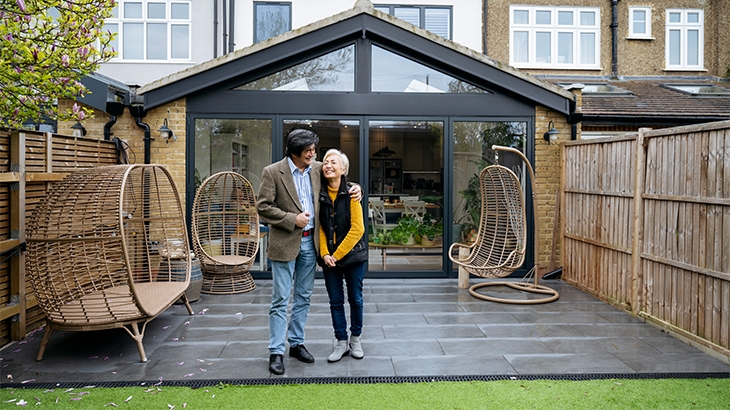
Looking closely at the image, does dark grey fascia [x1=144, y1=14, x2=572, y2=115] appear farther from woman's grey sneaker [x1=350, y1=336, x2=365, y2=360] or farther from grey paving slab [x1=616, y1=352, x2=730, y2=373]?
woman's grey sneaker [x1=350, y1=336, x2=365, y2=360]

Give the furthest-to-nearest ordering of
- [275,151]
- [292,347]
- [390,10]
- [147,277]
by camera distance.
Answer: [390,10]
[275,151]
[147,277]
[292,347]

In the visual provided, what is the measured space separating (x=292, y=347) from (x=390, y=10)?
413 inches

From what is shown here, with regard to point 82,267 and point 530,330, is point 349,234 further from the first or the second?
point 82,267

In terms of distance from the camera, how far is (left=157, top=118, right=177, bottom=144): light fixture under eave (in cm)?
678

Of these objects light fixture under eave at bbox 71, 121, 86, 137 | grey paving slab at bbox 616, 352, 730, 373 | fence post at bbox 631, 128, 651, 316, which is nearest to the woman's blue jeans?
grey paving slab at bbox 616, 352, 730, 373

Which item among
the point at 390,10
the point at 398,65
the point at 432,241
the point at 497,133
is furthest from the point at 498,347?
the point at 390,10

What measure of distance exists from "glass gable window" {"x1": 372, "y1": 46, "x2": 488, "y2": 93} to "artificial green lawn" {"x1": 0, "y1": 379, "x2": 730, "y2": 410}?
473 cm

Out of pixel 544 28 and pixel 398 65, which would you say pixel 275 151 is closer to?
pixel 398 65

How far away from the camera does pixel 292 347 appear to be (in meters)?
3.95

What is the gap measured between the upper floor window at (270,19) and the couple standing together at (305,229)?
9649mm

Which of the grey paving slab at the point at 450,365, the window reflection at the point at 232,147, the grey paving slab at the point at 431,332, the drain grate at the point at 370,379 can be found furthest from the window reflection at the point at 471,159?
the drain grate at the point at 370,379

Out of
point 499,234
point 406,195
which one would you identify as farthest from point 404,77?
point 499,234

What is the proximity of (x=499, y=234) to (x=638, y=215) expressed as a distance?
1.89m

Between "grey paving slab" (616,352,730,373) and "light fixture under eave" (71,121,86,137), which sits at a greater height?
"light fixture under eave" (71,121,86,137)
